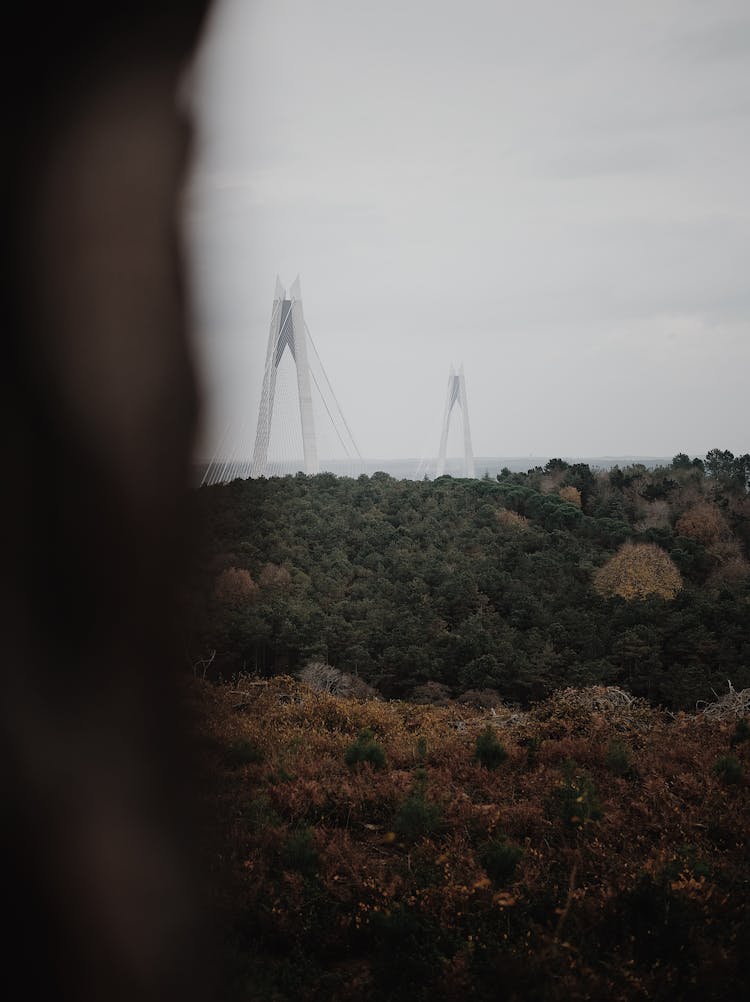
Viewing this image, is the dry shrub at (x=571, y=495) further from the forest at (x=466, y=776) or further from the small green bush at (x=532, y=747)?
the small green bush at (x=532, y=747)

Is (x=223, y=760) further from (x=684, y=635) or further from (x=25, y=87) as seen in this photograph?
(x=684, y=635)

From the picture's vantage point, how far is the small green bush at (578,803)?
285cm

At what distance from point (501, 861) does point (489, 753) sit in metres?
1.29

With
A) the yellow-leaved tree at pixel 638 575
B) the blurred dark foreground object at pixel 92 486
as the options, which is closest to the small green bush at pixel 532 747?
the blurred dark foreground object at pixel 92 486

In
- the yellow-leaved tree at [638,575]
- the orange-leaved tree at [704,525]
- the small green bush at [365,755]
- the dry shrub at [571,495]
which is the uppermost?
the dry shrub at [571,495]

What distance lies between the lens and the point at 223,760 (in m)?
0.98

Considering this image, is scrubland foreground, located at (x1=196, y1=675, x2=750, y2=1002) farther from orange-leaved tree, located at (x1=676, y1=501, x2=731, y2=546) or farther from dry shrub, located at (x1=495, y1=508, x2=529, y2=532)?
orange-leaved tree, located at (x1=676, y1=501, x2=731, y2=546)

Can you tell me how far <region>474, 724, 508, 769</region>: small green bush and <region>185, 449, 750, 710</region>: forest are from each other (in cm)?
139

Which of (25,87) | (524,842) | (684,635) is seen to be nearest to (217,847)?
(25,87)

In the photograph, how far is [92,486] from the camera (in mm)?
718

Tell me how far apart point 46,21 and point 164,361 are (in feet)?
1.12

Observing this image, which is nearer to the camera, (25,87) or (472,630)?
(25,87)

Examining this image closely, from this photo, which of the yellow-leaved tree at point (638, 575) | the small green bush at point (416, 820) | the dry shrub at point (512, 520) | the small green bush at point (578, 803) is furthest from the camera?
the dry shrub at point (512, 520)

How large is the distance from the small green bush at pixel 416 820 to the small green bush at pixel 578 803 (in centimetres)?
56
